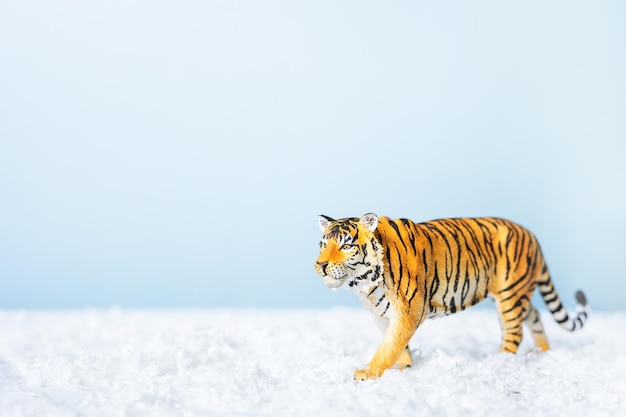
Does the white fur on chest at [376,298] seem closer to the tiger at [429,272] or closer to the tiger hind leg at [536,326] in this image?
the tiger at [429,272]

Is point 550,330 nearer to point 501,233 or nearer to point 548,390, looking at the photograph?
point 501,233

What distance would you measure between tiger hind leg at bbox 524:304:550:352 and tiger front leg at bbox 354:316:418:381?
3.58 ft

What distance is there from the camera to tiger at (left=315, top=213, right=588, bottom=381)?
2809mm

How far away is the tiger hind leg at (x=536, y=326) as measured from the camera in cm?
372

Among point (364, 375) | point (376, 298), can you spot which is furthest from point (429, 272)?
point (364, 375)

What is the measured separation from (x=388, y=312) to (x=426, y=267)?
11.1 inches

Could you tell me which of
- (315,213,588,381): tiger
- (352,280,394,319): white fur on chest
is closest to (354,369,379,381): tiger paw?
(315,213,588,381): tiger

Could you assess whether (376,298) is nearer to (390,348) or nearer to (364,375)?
(390,348)

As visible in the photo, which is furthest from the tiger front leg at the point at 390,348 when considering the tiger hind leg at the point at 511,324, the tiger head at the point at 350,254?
the tiger hind leg at the point at 511,324

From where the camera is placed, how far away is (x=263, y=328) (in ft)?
14.2

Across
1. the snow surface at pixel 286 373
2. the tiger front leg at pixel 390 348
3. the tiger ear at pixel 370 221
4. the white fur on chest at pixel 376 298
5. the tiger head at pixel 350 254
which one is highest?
the tiger ear at pixel 370 221

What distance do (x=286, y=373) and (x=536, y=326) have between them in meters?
1.49

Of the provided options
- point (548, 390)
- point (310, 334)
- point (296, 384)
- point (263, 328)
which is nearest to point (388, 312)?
point (296, 384)

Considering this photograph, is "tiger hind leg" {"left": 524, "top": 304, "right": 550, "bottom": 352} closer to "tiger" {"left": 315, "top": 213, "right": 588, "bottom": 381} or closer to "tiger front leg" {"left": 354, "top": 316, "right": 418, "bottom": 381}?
"tiger" {"left": 315, "top": 213, "right": 588, "bottom": 381}
